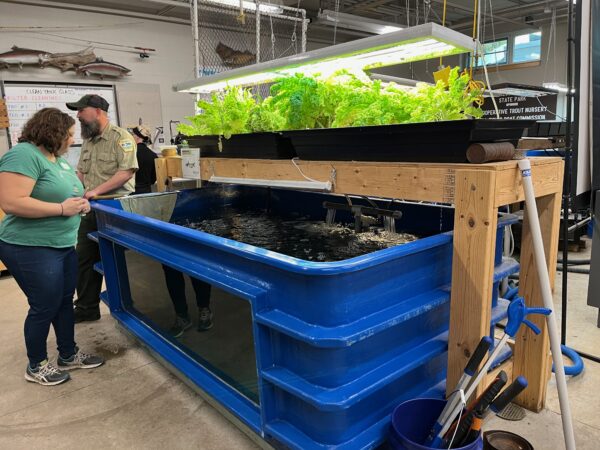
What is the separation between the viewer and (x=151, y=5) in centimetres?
713

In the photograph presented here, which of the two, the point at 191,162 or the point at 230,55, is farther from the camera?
the point at 230,55

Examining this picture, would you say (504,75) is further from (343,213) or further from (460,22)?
(343,213)

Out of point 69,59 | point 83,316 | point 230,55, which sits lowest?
point 83,316

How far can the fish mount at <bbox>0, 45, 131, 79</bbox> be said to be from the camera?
238 inches

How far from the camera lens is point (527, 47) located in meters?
10.3

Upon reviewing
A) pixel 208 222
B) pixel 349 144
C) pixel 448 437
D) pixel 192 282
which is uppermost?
pixel 349 144

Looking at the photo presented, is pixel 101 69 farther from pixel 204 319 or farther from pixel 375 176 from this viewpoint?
pixel 375 176

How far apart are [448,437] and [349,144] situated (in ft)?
3.83

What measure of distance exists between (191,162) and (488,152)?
1.95 m

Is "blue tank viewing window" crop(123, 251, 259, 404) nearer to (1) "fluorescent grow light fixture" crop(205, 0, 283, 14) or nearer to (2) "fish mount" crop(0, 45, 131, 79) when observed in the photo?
(1) "fluorescent grow light fixture" crop(205, 0, 283, 14)

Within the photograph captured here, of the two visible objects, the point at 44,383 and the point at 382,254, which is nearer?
the point at 382,254

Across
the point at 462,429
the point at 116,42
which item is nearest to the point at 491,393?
the point at 462,429

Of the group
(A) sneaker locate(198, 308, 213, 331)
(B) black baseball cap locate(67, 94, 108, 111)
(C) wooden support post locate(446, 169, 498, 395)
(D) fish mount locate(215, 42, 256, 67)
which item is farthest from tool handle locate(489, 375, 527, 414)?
(D) fish mount locate(215, 42, 256, 67)

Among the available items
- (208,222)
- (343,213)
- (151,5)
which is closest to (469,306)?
(343,213)
